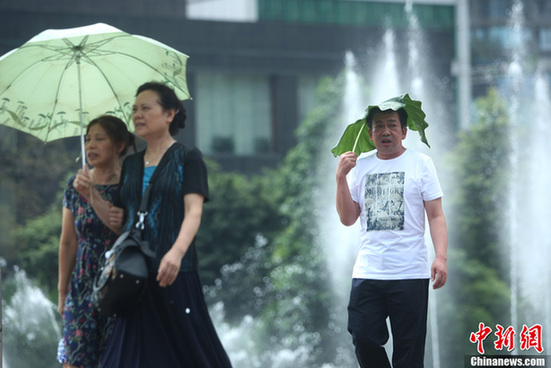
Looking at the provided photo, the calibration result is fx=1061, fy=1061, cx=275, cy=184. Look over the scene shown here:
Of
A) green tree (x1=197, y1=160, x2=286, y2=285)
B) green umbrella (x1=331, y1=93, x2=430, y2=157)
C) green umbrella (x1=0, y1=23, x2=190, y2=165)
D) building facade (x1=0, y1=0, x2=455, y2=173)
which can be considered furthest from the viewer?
building facade (x1=0, y1=0, x2=455, y2=173)

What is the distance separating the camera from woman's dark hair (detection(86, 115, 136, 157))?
15.7ft

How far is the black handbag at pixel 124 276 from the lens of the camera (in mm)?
3996

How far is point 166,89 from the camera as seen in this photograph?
4.39 metres

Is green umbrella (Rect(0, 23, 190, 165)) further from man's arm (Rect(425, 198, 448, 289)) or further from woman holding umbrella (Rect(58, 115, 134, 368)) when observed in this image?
man's arm (Rect(425, 198, 448, 289))

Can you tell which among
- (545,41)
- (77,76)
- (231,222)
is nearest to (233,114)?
(231,222)

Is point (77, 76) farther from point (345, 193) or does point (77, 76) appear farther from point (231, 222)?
point (231, 222)

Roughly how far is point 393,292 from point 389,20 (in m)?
38.0

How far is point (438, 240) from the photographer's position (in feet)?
14.3

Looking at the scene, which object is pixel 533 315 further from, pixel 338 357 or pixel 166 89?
pixel 166 89

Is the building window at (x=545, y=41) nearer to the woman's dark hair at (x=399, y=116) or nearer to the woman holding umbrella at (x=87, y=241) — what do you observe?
the woman's dark hair at (x=399, y=116)

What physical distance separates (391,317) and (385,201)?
1.59 feet

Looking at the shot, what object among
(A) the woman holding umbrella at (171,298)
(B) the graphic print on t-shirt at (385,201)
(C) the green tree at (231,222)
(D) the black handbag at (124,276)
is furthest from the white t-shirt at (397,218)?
(C) the green tree at (231,222)
